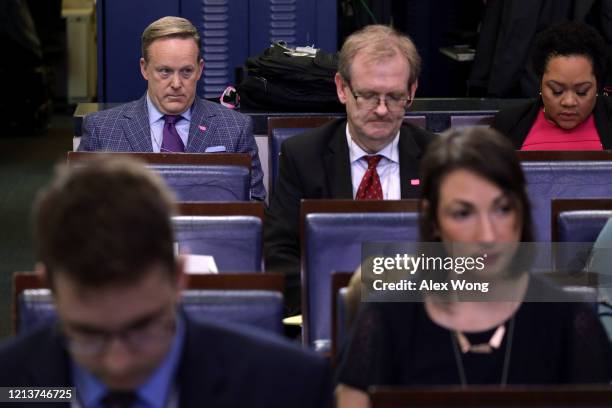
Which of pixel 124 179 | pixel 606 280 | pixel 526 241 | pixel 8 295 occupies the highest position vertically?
pixel 124 179

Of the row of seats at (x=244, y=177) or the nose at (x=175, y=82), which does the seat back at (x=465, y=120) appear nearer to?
the nose at (x=175, y=82)

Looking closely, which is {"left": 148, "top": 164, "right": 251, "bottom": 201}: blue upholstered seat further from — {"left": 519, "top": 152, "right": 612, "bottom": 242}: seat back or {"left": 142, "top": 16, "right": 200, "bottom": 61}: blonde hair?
{"left": 142, "top": 16, "right": 200, "bottom": 61}: blonde hair

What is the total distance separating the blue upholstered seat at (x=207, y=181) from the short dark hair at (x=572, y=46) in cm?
151

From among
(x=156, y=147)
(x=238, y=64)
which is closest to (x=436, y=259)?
(x=156, y=147)

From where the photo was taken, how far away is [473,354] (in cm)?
217

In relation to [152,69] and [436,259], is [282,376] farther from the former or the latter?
[152,69]

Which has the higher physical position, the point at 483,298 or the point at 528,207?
the point at 528,207

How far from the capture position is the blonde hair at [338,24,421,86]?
3879 millimetres

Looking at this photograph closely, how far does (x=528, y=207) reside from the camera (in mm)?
2244

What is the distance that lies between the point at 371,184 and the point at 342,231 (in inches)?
34.3

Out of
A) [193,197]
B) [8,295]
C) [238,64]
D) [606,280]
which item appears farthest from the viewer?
[238,64]

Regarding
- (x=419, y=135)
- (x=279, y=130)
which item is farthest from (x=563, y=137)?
(x=279, y=130)

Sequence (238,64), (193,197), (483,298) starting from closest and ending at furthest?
(483,298) → (193,197) → (238,64)

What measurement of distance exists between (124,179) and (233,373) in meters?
0.32
